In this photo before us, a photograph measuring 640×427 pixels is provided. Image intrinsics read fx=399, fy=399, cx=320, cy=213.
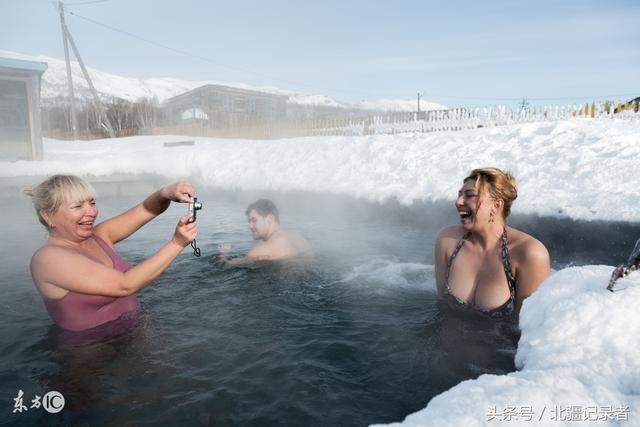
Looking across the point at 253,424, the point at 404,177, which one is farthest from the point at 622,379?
the point at 404,177

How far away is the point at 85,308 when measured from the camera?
9.56ft

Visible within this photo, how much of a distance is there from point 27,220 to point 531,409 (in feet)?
33.6

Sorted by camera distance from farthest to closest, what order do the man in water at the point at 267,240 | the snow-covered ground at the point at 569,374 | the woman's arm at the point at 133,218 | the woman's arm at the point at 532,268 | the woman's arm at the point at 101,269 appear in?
the man in water at the point at 267,240 < the woman's arm at the point at 133,218 < the woman's arm at the point at 532,268 < the woman's arm at the point at 101,269 < the snow-covered ground at the point at 569,374

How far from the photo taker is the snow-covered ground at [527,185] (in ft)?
4.68

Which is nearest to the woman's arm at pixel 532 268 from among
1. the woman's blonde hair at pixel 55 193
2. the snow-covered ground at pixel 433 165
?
the snow-covered ground at pixel 433 165

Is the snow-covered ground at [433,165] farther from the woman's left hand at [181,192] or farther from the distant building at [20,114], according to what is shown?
the woman's left hand at [181,192]

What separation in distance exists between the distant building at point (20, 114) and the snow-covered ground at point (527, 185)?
1.30 metres

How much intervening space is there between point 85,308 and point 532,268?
3204mm

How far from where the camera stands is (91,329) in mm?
3045

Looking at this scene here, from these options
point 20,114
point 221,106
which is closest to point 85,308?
point 20,114

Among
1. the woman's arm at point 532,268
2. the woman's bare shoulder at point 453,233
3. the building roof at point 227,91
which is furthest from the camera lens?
the building roof at point 227,91

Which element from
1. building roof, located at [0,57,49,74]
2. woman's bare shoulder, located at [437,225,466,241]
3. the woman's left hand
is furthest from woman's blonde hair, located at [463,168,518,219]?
building roof, located at [0,57,49,74]

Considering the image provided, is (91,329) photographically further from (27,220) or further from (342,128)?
(342,128)

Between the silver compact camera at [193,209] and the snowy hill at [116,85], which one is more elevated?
the snowy hill at [116,85]
